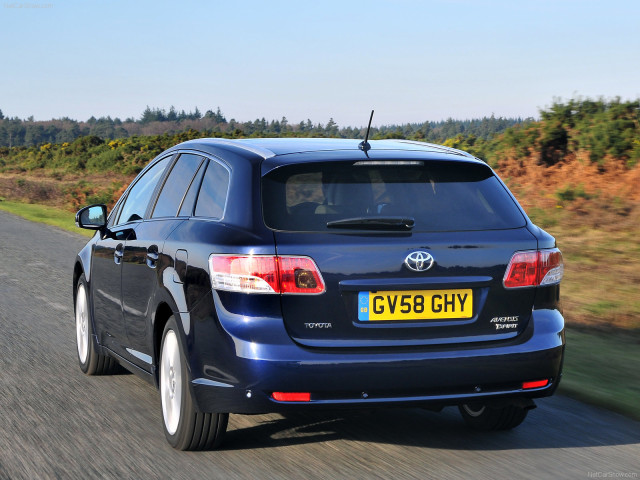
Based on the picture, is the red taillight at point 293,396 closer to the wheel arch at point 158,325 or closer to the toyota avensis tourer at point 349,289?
the toyota avensis tourer at point 349,289

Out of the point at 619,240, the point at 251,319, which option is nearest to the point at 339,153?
the point at 251,319

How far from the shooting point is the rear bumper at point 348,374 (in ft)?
14.3

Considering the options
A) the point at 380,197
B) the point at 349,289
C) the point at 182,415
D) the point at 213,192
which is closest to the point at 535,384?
the point at 349,289

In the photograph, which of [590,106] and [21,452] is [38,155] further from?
[21,452]

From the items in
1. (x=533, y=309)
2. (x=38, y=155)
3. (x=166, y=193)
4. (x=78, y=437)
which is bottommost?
(x=38, y=155)

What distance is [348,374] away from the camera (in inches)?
172

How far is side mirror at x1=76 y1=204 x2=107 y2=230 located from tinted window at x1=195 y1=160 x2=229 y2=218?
74.9 inches

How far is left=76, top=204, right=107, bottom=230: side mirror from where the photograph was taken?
697 centimetres

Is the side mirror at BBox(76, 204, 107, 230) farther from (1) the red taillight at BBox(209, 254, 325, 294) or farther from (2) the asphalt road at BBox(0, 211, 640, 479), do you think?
(1) the red taillight at BBox(209, 254, 325, 294)

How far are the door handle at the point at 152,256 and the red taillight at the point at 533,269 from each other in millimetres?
2088

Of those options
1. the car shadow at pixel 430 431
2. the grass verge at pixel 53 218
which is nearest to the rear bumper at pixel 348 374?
the car shadow at pixel 430 431

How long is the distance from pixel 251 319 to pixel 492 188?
155 cm

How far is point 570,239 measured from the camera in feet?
51.0

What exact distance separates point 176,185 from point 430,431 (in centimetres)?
219
